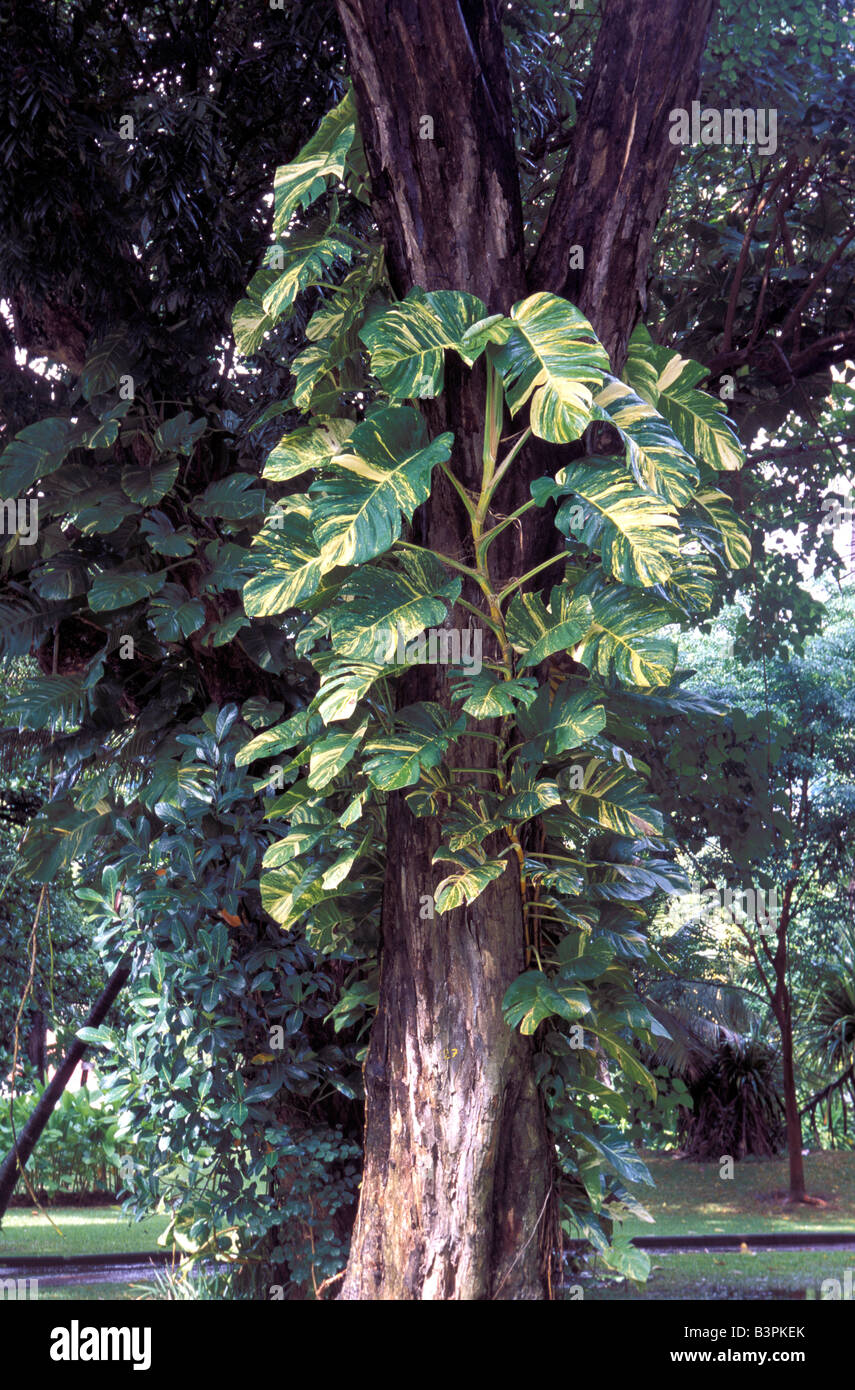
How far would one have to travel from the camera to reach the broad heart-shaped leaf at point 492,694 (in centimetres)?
146

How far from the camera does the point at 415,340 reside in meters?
1.44

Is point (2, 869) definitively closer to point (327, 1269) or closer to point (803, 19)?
point (327, 1269)

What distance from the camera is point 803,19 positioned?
3154mm

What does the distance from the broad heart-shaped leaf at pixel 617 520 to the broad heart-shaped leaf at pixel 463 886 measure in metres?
0.46

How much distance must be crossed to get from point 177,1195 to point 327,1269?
0.34m

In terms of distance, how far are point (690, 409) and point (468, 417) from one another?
1.36ft

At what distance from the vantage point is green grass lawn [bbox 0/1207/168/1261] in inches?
227

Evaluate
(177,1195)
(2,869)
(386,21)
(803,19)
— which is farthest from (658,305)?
(2,869)

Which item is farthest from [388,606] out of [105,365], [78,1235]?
[78,1235]

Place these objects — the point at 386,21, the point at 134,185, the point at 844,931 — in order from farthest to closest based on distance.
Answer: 1. the point at 844,931
2. the point at 134,185
3. the point at 386,21

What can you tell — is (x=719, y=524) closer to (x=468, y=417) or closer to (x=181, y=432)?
(x=468, y=417)

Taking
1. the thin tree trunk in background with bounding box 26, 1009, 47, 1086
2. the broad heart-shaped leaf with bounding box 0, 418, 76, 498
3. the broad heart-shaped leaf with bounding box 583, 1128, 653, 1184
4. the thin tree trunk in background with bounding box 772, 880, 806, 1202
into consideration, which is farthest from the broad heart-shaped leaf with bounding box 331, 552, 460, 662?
Result: the thin tree trunk in background with bounding box 26, 1009, 47, 1086

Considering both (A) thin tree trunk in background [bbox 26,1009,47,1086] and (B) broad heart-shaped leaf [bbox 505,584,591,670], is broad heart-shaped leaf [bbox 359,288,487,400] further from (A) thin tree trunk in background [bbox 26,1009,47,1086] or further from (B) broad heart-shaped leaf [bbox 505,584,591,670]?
(A) thin tree trunk in background [bbox 26,1009,47,1086]

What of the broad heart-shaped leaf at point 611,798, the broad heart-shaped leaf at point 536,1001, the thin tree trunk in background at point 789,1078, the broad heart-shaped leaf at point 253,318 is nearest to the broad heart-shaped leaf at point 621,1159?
the broad heart-shaped leaf at point 536,1001
